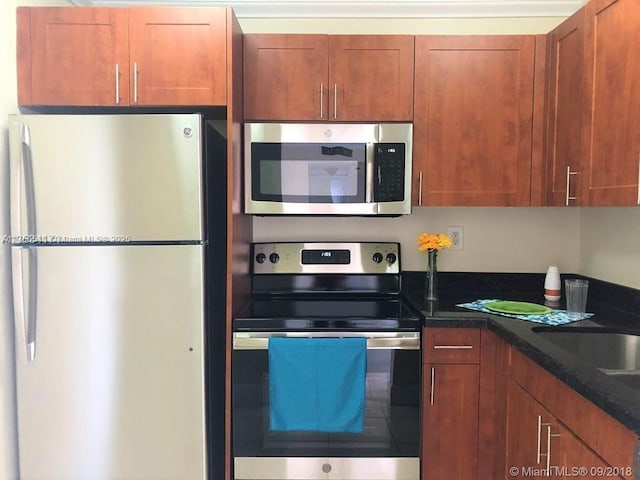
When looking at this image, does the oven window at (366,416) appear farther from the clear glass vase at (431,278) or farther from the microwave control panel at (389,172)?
the microwave control panel at (389,172)

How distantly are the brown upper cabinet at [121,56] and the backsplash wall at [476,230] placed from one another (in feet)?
2.67

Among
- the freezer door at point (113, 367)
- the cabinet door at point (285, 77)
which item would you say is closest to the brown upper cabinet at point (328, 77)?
the cabinet door at point (285, 77)

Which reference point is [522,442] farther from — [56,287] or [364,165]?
[56,287]

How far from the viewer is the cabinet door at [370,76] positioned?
2.13m

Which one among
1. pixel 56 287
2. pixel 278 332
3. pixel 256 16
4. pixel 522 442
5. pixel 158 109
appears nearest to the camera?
pixel 522 442

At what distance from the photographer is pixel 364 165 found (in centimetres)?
212

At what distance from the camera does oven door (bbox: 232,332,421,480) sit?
1.87m

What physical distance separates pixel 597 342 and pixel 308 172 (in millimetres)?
1337

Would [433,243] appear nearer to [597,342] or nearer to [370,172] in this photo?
[370,172]

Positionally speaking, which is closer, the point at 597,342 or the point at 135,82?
the point at 597,342

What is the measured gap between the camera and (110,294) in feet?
5.69

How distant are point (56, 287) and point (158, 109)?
0.84m

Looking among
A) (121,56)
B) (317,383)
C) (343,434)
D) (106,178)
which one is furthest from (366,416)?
(121,56)

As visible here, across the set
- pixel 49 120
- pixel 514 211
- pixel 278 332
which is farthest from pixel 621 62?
pixel 49 120
